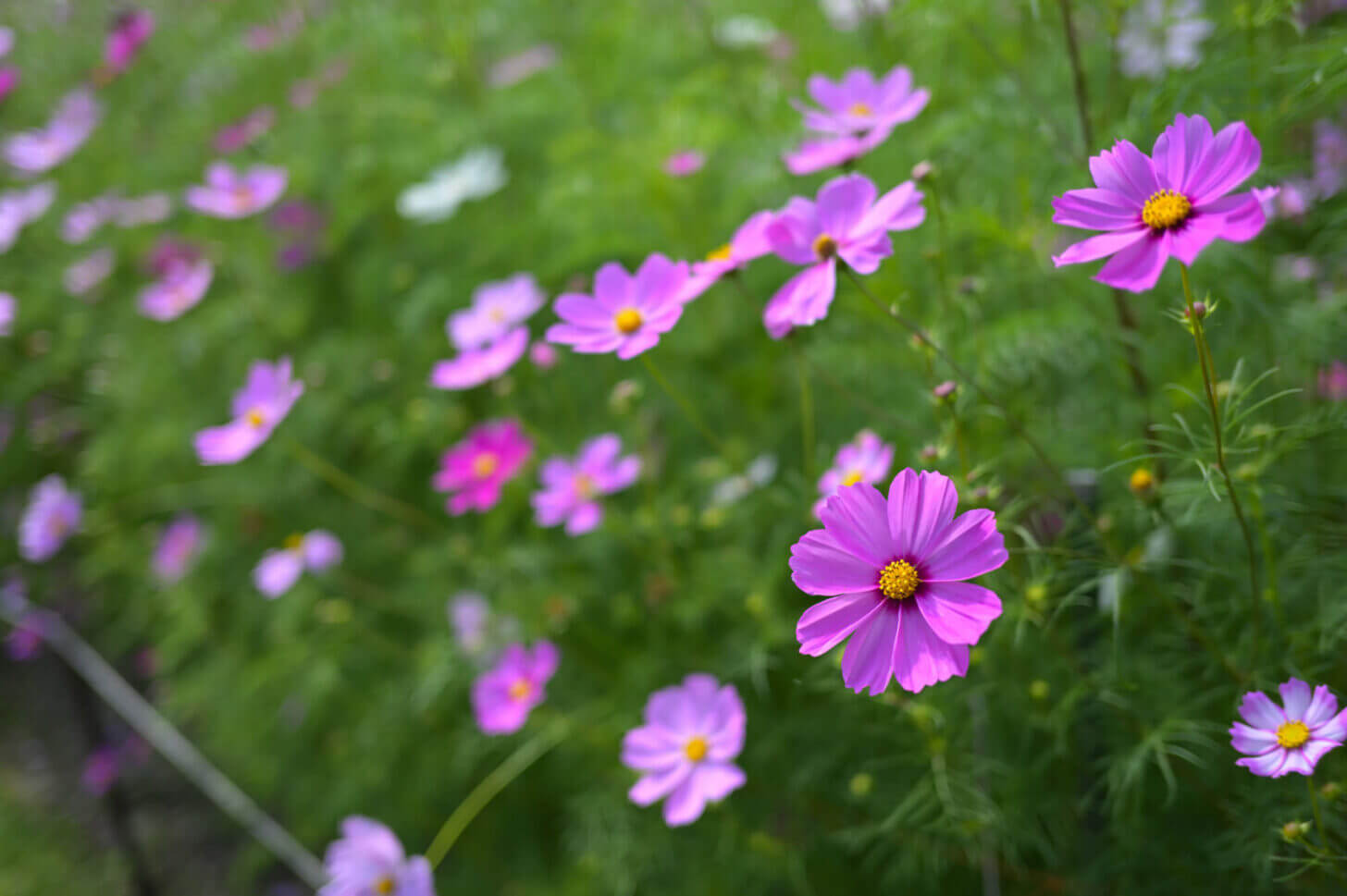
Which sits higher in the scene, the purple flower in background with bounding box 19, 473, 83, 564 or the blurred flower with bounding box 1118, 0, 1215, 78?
the blurred flower with bounding box 1118, 0, 1215, 78

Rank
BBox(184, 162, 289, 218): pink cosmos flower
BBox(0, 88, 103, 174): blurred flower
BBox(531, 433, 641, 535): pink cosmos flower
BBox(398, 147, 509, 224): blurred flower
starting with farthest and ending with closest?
BBox(0, 88, 103, 174): blurred flower, BBox(184, 162, 289, 218): pink cosmos flower, BBox(398, 147, 509, 224): blurred flower, BBox(531, 433, 641, 535): pink cosmos flower

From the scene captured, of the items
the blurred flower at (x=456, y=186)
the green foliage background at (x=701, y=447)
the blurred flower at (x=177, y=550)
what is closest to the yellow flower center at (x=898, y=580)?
the green foliage background at (x=701, y=447)

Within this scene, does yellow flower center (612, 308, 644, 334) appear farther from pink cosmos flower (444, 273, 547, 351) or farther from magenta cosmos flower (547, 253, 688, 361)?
pink cosmos flower (444, 273, 547, 351)

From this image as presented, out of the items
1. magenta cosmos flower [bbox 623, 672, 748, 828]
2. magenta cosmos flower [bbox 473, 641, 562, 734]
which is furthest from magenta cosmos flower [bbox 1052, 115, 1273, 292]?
magenta cosmos flower [bbox 473, 641, 562, 734]

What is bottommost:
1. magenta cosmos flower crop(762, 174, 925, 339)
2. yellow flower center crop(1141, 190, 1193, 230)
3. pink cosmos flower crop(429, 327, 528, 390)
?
pink cosmos flower crop(429, 327, 528, 390)

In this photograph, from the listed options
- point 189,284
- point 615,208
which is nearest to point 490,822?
point 615,208

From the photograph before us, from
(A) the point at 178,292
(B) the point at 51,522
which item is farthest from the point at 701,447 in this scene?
(B) the point at 51,522

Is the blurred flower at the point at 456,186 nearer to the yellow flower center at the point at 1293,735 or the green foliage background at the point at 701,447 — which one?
the green foliage background at the point at 701,447

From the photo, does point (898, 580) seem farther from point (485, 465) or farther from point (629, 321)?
point (485, 465)
